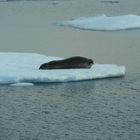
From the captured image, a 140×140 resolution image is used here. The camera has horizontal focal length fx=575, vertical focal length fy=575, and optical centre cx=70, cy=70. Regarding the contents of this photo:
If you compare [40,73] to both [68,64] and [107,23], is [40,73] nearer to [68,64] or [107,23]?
[68,64]

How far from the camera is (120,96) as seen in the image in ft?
22.8

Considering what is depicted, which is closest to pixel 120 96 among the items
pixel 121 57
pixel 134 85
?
pixel 134 85

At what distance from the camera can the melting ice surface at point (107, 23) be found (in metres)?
15.2

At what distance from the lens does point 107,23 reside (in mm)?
15812

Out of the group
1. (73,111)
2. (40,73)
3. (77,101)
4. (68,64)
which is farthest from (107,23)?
(73,111)

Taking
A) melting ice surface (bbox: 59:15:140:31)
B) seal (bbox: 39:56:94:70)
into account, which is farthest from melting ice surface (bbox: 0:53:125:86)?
melting ice surface (bbox: 59:15:140:31)

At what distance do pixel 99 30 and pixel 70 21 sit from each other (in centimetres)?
157

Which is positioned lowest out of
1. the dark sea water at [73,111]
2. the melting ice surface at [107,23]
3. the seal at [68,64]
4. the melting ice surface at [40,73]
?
the dark sea water at [73,111]

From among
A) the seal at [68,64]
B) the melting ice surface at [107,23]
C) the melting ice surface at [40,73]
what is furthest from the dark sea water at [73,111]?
the melting ice surface at [107,23]

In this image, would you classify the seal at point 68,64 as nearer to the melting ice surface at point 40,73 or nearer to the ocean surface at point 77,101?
the melting ice surface at point 40,73

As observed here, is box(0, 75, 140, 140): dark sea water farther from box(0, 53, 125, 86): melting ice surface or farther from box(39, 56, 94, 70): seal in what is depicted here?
box(39, 56, 94, 70): seal

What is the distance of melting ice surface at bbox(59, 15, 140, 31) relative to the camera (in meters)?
15.2

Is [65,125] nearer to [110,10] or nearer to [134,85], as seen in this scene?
[134,85]

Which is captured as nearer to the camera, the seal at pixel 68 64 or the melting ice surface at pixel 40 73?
the melting ice surface at pixel 40 73
